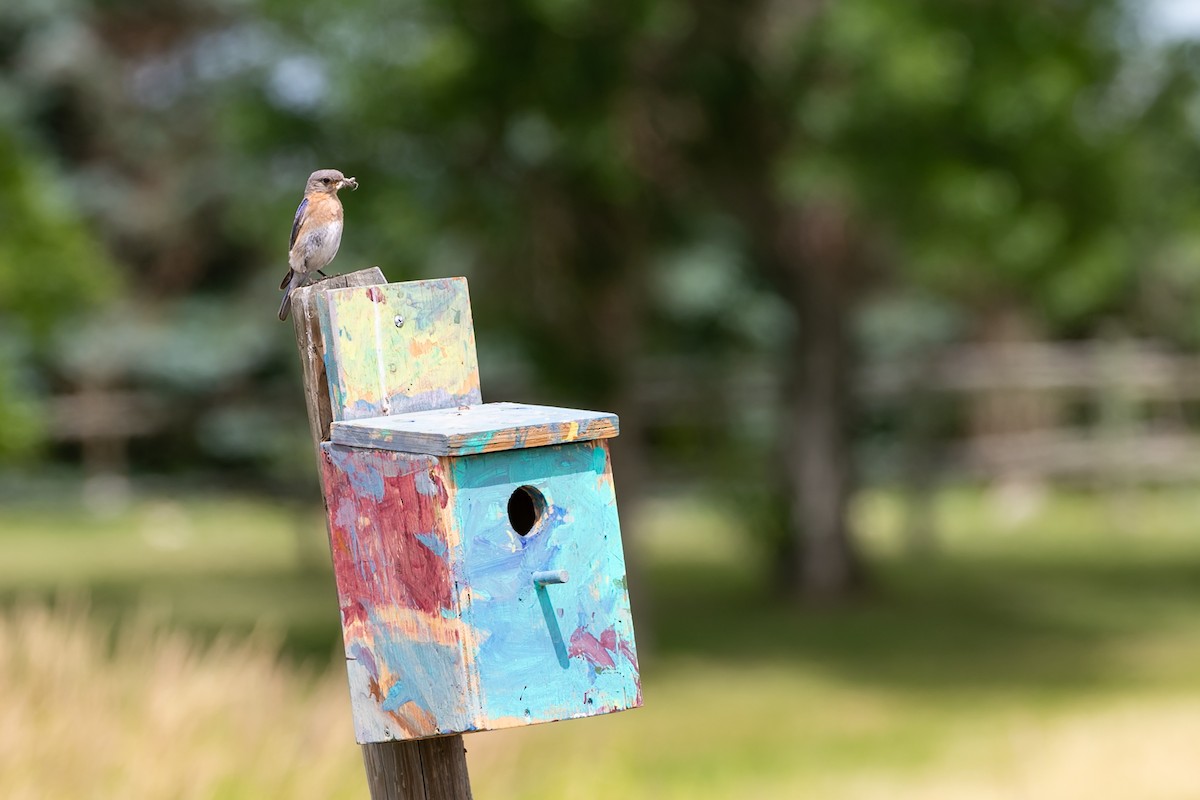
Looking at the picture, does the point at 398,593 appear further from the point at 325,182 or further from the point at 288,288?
the point at 325,182

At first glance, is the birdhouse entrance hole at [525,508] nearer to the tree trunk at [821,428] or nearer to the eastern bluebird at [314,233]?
the eastern bluebird at [314,233]

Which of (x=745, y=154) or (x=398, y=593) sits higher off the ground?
(x=745, y=154)

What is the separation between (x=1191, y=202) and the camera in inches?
436

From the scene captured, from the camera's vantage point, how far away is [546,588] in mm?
3334

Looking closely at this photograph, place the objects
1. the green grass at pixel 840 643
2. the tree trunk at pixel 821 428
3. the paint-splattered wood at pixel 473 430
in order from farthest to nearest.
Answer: the tree trunk at pixel 821 428 → the green grass at pixel 840 643 → the paint-splattered wood at pixel 473 430

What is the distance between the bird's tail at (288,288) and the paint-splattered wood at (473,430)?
1.52ft

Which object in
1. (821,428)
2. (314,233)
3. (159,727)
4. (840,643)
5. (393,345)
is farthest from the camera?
(821,428)

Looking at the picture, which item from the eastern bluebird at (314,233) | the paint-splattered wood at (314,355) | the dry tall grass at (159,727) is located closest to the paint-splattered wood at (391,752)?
the paint-splattered wood at (314,355)

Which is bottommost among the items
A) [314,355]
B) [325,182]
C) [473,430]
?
[473,430]

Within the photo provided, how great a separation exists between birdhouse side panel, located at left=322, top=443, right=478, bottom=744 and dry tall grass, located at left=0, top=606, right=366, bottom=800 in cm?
176

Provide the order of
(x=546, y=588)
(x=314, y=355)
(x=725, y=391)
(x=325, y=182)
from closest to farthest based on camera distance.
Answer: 1. (x=546, y=588)
2. (x=314, y=355)
3. (x=325, y=182)
4. (x=725, y=391)

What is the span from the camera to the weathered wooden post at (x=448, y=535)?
3.23 m

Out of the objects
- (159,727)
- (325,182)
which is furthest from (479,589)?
(159,727)

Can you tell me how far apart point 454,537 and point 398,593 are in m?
0.21
